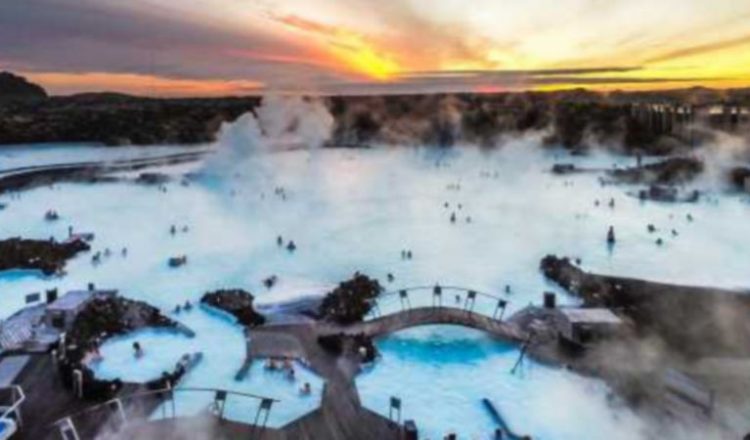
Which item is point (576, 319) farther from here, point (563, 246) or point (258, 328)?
point (563, 246)

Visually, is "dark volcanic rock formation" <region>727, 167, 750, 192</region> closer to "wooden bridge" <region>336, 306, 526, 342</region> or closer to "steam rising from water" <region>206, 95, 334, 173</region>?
"wooden bridge" <region>336, 306, 526, 342</region>

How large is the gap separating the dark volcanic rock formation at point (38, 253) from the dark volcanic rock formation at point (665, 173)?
35.2 meters

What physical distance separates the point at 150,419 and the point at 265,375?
125 inches

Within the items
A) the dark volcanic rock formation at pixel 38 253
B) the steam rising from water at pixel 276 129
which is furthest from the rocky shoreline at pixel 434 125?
the dark volcanic rock formation at pixel 38 253

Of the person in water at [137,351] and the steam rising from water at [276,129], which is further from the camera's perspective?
the steam rising from water at [276,129]

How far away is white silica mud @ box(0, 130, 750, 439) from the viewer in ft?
51.1

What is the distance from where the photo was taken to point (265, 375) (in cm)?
1519

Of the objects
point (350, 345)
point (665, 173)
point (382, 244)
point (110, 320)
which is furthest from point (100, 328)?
point (665, 173)

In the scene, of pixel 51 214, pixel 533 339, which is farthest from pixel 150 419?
pixel 51 214

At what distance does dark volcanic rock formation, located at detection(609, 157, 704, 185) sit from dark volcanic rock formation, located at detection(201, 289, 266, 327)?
32872 mm

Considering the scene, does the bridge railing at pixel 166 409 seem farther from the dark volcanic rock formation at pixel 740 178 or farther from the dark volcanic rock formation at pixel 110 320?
the dark volcanic rock formation at pixel 740 178

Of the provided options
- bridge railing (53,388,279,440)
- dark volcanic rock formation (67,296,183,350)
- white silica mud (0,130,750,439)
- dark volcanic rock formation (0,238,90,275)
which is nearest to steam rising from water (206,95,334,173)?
Answer: white silica mud (0,130,750,439)

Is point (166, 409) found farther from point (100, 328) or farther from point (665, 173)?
point (665, 173)

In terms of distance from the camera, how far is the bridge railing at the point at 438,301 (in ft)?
65.6
